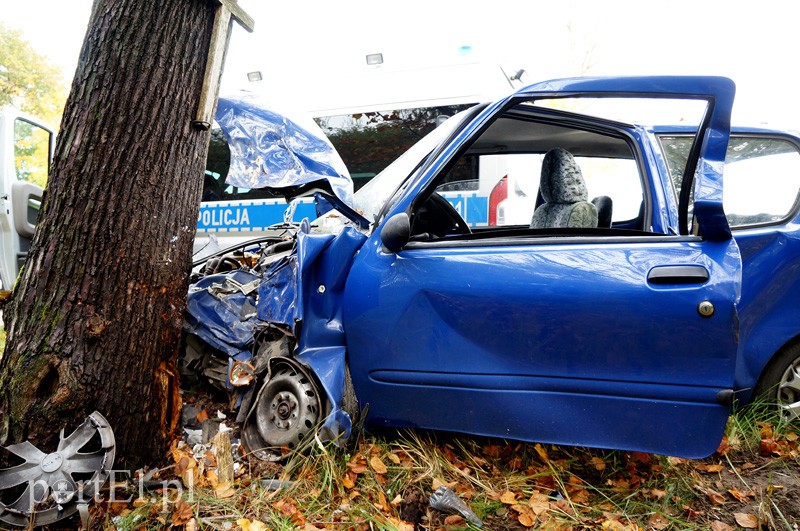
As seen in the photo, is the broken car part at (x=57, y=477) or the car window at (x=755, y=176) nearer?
the broken car part at (x=57, y=477)

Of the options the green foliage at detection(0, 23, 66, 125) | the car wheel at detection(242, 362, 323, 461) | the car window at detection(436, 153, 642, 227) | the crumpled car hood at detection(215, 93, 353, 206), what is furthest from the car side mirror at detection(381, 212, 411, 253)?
the green foliage at detection(0, 23, 66, 125)

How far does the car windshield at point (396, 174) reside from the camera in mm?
2764

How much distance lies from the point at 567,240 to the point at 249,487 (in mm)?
1687

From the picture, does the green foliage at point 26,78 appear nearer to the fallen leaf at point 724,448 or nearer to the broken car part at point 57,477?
the broken car part at point 57,477

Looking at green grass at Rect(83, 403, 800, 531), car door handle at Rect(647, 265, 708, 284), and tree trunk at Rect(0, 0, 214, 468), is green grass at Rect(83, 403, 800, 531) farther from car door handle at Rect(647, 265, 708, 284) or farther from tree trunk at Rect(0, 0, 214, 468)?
car door handle at Rect(647, 265, 708, 284)

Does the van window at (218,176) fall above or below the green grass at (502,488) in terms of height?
above

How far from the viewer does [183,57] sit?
253 cm

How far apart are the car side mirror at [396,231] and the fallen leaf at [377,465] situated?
93cm

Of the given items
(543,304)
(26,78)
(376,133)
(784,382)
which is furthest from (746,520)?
(26,78)

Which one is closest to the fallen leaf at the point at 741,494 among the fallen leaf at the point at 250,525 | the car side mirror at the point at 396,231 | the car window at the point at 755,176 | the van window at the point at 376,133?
the car window at the point at 755,176

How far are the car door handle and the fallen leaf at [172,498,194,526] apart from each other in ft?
6.44

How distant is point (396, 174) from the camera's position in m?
2.94

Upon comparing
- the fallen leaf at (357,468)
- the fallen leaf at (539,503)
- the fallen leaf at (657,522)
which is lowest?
the fallen leaf at (657,522)

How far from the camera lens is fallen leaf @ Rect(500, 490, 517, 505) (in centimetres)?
226
